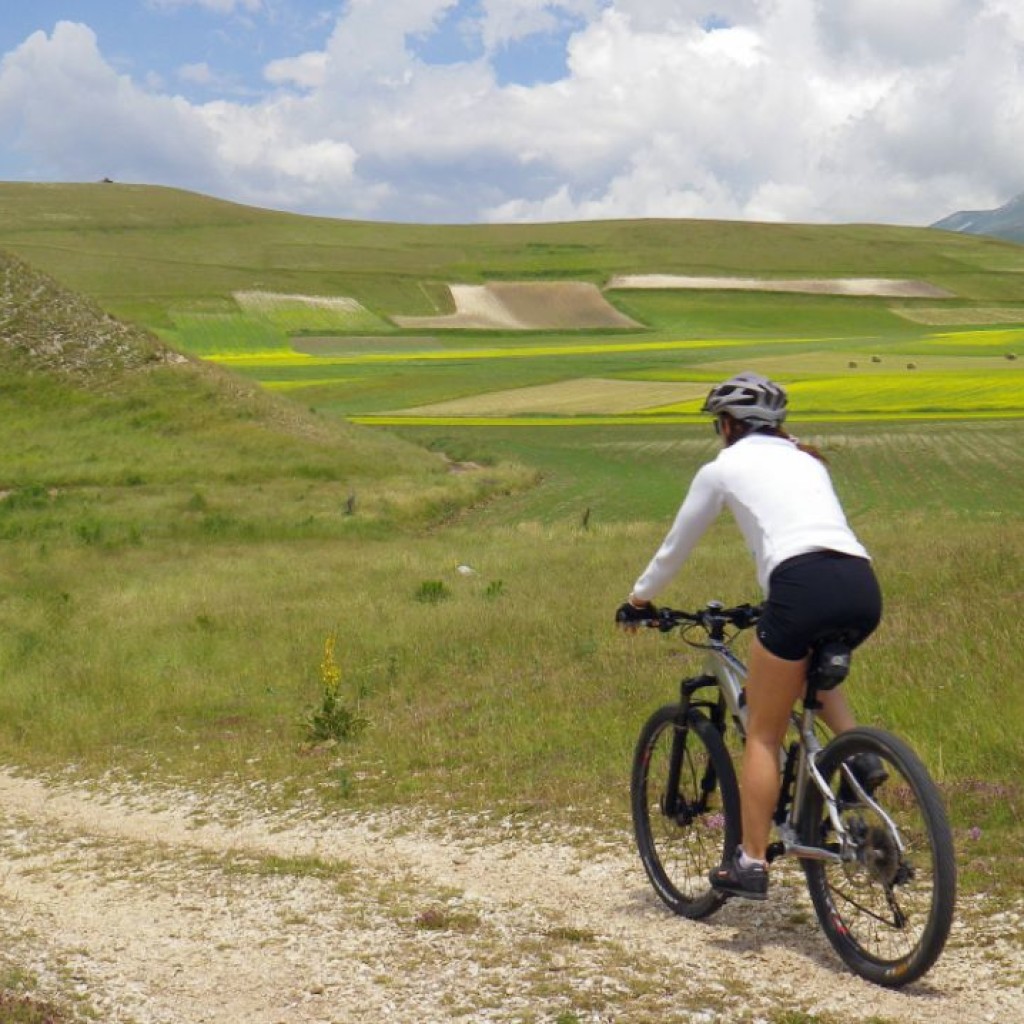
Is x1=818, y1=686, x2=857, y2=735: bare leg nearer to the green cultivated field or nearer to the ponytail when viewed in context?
the ponytail

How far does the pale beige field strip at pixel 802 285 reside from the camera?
508 ft

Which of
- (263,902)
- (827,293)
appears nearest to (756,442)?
(263,902)

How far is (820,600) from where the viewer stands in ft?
18.6

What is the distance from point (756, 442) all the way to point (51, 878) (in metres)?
5.41

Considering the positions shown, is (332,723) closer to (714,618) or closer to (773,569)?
(714,618)

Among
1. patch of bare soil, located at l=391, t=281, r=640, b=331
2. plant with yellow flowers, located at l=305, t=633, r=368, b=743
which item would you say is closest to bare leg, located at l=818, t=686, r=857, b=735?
plant with yellow flowers, located at l=305, t=633, r=368, b=743

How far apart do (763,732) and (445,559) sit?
20.5 meters

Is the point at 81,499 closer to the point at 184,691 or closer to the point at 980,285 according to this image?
the point at 184,691

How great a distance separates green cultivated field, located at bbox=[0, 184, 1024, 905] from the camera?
10672mm

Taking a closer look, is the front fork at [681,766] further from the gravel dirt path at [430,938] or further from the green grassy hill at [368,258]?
the green grassy hill at [368,258]

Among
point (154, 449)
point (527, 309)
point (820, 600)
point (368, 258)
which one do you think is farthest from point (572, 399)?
point (368, 258)

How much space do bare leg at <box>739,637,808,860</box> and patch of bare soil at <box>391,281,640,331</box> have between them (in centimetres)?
12468

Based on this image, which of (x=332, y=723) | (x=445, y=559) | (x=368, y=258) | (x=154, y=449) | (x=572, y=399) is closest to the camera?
(x=332, y=723)

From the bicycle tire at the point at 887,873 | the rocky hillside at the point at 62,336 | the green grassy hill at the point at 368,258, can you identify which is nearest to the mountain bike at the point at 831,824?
the bicycle tire at the point at 887,873
